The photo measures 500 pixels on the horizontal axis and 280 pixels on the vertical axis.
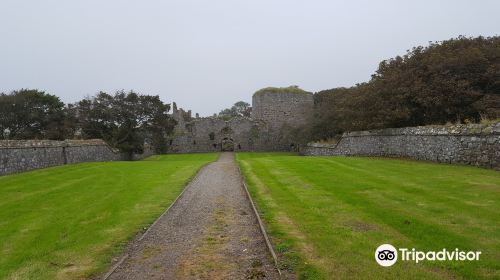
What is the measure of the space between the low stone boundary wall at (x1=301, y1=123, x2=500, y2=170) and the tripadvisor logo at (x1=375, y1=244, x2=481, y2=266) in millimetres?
9807

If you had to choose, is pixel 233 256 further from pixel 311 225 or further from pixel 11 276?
pixel 11 276

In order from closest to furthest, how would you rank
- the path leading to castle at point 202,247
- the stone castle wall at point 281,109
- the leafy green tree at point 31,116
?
the path leading to castle at point 202,247, the leafy green tree at point 31,116, the stone castle wall at point 281,109

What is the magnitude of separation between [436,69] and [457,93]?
1.85 m

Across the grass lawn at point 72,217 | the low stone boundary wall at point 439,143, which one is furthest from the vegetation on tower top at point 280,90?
the grass lawn at point 72,217

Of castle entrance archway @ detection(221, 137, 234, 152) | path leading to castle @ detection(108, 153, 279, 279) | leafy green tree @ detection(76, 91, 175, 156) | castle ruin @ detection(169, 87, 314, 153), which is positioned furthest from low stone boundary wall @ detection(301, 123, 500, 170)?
castle entrance archway @ detection(221, 137, 234, 152)

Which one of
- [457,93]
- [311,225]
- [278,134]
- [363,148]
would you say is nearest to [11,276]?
[311,225]

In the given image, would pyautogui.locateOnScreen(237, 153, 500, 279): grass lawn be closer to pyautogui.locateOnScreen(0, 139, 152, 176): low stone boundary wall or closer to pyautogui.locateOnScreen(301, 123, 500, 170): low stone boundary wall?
pyautogui.locateOnScreen(301, 123, 500, 170): low stone boundary wall

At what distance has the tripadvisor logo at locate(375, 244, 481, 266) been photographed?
6.07 meters

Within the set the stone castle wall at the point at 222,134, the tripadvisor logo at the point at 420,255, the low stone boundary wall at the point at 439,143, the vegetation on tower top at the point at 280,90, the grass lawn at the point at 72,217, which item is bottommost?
the tripadvisor logo at the point at 420,255

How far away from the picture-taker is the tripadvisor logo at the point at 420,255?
6074 mm

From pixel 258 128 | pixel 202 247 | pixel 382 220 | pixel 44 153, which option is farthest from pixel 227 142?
pixel 202 247

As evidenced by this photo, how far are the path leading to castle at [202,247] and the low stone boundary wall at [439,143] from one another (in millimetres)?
9073

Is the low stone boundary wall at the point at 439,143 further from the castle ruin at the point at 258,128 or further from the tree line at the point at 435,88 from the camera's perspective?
the castle ruin at the point at 258,128

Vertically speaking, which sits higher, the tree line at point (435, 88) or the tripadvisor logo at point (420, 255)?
the tree line at point (435, 88)
